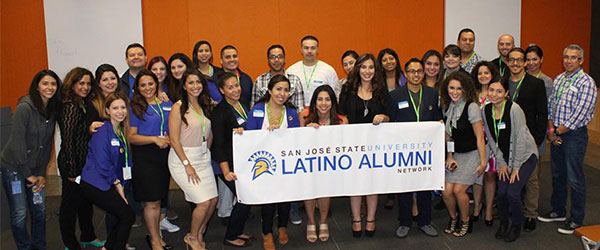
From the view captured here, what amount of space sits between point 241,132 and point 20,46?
396cm

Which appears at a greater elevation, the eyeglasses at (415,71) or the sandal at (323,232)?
the eyeglasses at (415,71)

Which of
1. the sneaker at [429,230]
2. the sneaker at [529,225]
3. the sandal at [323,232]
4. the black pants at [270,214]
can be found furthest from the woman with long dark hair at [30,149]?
the sneaker at [529,225]

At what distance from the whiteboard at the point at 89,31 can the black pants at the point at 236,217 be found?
316 centimetres

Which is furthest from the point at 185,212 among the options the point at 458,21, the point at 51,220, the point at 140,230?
the point at 458,21

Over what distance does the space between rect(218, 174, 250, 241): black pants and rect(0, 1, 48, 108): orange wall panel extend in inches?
144

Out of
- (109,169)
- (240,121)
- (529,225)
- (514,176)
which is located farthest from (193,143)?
(529,225)

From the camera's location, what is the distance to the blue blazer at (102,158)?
3707 mm

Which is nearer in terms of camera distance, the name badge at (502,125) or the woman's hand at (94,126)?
the woman's hand at (94,126)

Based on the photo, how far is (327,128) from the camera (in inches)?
165

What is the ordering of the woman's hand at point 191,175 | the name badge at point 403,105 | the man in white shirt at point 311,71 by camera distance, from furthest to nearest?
the man in white shirt at point 311,71 < the name badge at point 403,105 < the woman's hand at point 191,175

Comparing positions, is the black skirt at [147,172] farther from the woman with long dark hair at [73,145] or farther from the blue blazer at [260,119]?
the blue blazer at [260,119]

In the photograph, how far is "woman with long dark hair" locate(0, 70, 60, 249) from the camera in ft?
12.4

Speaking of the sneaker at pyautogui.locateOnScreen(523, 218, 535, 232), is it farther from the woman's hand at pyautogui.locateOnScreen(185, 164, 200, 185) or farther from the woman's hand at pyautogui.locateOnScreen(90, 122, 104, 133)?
the woman's hand at pyautogui.locateOnScreen(90, 122, 104, 133)

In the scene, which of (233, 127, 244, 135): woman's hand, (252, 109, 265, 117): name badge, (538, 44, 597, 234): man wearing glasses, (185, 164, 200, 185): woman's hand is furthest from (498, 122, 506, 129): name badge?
(185, 164, 200, 185): woman's hand
